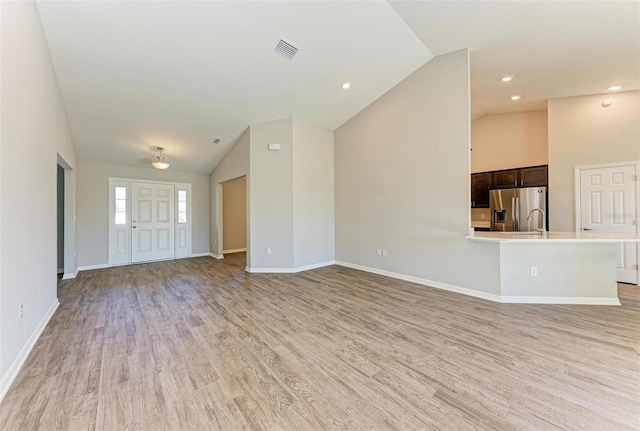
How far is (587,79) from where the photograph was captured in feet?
12.3

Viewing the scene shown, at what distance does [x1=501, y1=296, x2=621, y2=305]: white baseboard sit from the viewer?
10.2ft

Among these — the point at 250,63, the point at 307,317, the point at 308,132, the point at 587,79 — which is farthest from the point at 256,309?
the point at 587,79

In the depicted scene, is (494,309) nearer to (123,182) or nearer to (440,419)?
(440,419)

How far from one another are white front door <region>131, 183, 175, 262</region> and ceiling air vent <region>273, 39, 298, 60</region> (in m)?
5.13

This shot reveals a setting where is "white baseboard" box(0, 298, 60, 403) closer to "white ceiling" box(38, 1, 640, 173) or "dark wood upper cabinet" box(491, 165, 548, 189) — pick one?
"white ceiling" box(38, 1, 640, 173)

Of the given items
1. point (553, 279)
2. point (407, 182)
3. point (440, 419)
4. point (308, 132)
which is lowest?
point (440, 419)

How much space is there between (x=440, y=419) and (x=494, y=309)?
215cm

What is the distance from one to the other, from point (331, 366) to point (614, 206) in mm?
5322

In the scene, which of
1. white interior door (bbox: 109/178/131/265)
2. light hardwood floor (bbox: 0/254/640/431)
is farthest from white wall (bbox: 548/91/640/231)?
white interior door (bbox: 109/178/131/265)

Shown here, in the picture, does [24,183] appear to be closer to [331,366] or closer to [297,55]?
[331,366]

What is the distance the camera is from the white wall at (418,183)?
3566 millimetres

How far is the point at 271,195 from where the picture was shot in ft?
16.3

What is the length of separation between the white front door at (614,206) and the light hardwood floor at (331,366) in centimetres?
95

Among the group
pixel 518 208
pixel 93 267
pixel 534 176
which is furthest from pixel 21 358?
pixel 534 176
